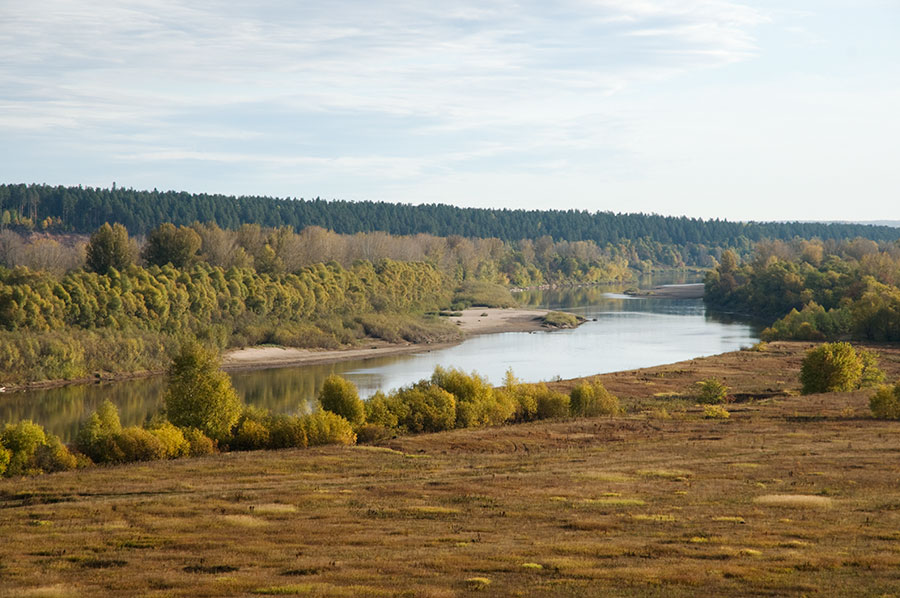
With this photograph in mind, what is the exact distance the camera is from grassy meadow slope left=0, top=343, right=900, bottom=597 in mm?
21203

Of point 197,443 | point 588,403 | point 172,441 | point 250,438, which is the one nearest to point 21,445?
point 172,441

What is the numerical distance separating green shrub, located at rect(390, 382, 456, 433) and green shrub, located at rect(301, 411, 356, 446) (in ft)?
17.1

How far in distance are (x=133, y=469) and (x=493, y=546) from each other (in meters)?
20.7

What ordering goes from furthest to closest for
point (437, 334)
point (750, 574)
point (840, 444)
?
point (437, 334)
point (840, 444)
point (750, 574)

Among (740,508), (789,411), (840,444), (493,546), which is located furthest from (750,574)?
(789,411)

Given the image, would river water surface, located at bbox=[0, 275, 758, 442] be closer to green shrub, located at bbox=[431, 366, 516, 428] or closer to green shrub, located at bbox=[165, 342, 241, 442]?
green shrub, located at bbox=[165, 342, 241, 442]

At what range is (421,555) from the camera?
23.8 m

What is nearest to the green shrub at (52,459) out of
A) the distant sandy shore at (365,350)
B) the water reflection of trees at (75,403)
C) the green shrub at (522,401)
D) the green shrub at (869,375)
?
the water reflection of trees at (75,403)

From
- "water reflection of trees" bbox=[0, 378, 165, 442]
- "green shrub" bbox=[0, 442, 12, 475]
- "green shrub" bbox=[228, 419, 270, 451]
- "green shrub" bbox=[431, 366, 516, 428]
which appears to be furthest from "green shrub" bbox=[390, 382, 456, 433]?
"green shrub" bbox=[0, 442, 12, 475]

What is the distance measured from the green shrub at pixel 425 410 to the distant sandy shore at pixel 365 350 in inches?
1741

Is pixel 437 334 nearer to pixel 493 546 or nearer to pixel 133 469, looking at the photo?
pixel 133 469

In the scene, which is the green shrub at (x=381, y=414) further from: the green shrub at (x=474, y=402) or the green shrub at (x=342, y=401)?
the green shrub at (x=474, y=402)

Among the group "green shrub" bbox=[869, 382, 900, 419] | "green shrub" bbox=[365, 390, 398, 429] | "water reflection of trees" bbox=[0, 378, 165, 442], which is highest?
"green shrub" bbox=[869, 382, 900, 419]

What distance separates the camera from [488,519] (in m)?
29.1
